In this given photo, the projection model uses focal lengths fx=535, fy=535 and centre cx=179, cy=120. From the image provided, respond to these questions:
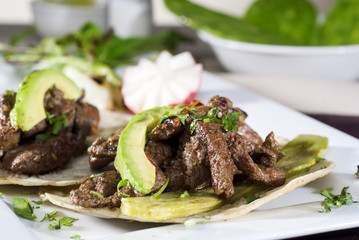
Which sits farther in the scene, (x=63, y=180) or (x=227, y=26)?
(x=227, y=26)

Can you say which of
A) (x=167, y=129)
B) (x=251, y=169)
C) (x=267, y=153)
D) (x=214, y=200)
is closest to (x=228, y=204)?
(x=214, y=200)

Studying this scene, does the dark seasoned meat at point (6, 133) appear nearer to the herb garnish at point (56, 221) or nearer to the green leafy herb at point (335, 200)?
the herb garnish at point (56, 221)

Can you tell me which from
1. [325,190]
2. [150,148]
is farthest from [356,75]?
[150,148]

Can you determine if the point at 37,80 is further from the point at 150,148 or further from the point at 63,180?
the point at 150,148

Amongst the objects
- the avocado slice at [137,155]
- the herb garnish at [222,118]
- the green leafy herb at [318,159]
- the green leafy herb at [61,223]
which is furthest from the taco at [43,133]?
the green leafy herb at [318,159]

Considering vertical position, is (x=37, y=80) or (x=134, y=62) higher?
(x=37, y=80)

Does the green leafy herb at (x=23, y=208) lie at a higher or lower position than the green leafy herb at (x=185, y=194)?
lower

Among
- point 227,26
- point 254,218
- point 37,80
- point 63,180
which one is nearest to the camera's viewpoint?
point 254,218

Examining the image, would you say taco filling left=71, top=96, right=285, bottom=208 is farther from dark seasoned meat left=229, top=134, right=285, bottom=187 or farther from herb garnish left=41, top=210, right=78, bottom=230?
herb garnish left=41, top=210, right=78, bottom=230
